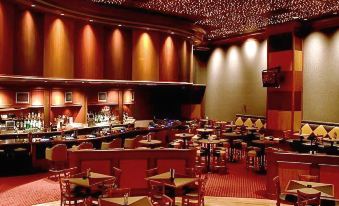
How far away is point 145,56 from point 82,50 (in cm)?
242

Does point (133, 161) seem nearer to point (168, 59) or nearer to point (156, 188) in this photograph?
point (156, 188)

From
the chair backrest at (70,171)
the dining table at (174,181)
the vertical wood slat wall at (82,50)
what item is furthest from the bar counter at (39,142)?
the dining table at (174,181)

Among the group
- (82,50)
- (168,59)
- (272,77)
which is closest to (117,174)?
(82,50)

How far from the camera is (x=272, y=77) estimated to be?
14523 millimetres

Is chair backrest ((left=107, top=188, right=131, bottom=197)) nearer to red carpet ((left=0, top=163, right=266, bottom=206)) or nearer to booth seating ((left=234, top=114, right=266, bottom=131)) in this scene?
red carpet ((left=0, top=163, right=266, bottom=206))

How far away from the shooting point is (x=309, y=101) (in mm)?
14625

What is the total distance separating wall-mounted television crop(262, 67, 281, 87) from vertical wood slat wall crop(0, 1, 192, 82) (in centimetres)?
316

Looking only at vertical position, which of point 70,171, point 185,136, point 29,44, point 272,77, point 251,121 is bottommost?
point 70,171

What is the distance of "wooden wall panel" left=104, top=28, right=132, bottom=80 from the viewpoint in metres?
11.6

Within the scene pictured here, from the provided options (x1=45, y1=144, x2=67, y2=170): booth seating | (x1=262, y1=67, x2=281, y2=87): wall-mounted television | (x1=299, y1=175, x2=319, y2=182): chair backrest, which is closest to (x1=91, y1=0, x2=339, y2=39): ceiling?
(x1=262, y1=67, x2=281, y2=87): wall-mounted television

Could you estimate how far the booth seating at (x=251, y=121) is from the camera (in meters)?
16.5

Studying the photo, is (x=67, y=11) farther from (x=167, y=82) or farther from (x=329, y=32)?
(x=329, y=32)

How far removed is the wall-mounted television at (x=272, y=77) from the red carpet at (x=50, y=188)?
4.98 meters

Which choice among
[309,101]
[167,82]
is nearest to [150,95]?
A: [167,82]
